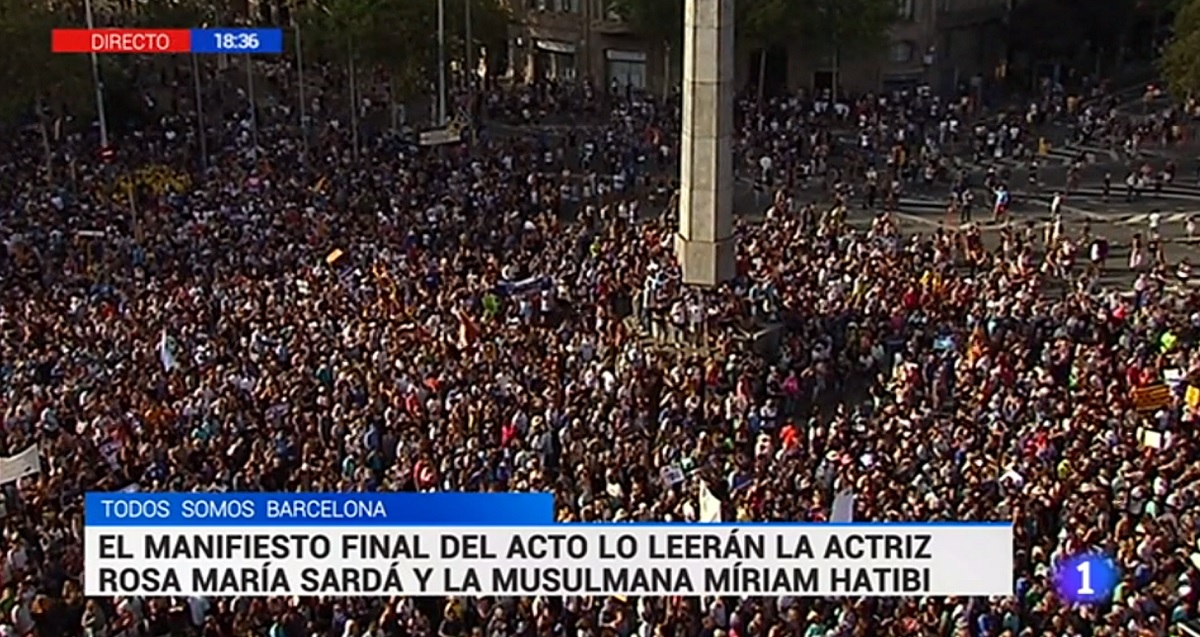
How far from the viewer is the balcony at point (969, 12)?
223ft

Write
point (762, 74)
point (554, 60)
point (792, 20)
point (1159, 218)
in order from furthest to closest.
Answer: point (554, 60), point (762, 74), point (792, 20), point (1159, 218)

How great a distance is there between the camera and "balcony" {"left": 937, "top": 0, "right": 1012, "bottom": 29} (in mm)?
67938

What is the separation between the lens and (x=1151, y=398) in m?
26.9

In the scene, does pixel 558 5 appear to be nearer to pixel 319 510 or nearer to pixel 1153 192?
pixel 1153 192

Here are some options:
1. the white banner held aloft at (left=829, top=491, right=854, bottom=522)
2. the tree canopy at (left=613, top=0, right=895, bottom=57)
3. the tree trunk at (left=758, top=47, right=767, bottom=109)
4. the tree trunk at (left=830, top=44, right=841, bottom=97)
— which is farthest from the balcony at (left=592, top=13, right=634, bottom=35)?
the white banner held aloft at (left=829, top=491, right=854, bottom=522)

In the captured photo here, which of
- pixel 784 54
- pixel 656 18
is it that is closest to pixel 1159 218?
pixel 784 54

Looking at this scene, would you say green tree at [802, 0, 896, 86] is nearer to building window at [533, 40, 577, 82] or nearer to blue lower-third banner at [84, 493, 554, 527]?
building window at [533, 40, 577, 82]

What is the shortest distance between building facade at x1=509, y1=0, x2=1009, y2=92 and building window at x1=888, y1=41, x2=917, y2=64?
1.6 inches

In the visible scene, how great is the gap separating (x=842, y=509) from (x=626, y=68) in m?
49.9

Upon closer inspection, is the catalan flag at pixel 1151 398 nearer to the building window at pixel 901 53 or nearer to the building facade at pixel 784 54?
the building facade at pixel 784 54

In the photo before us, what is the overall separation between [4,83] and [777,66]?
100 ft

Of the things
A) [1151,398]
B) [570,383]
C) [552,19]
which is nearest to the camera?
[1151,398]

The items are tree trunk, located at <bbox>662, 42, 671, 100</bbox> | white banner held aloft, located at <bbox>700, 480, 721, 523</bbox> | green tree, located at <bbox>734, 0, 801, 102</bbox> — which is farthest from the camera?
tree trunk, located at <bbox>662, 42, 671, 100</bbox>
